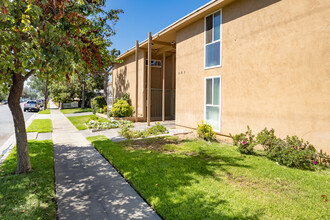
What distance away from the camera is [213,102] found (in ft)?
29.3

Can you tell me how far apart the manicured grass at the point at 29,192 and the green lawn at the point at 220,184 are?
1.65m

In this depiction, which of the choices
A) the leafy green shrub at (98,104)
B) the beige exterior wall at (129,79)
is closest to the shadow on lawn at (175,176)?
the beige exterior wall at (129,79)

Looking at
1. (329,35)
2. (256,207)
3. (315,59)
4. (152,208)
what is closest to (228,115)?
(315,59)

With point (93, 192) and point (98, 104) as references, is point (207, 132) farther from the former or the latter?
point (98, 104)

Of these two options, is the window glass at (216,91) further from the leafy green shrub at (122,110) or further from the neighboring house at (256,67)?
the leafy green shrub at (122,110)

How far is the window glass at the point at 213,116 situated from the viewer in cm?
867

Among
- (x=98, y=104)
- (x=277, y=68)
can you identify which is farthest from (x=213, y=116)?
(x=98, y=104)

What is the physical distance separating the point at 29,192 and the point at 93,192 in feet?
4.08

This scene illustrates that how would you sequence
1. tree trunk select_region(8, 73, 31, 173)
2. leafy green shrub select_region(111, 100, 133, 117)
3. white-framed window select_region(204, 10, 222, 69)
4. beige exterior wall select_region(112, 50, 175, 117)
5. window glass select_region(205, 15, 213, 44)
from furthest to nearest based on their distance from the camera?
leafy green shrub select_region(111, 100, 133, 117) → beige exterior wall select_region(112, 50, 175, 117) → window glass select_region(205, 15, 213, 44) → white-framed window select_region(204, 10, 222, 69) → tree trunk select_region(8, 73, 31, 173)

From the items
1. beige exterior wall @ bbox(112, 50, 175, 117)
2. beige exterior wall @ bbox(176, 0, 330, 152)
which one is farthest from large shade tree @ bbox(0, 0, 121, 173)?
beige exterior wall @ bbox(112, 50, 175, 117)

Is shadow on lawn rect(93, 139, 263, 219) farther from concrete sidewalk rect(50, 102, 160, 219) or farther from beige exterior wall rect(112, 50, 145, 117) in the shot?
beige exterior wall rect(112, 50, 145, 117)

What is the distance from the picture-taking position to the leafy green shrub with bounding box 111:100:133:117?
15.6m

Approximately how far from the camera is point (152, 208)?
346 cm

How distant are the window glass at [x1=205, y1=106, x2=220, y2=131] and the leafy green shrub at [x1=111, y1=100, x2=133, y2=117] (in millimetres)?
8363
